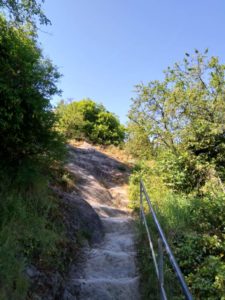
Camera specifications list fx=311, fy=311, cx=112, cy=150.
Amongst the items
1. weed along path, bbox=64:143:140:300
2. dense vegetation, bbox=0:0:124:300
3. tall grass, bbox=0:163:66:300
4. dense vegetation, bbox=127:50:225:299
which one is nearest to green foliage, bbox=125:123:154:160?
dense vegetation, bbox=127:50:225:299

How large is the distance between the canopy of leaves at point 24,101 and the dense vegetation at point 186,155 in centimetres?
268

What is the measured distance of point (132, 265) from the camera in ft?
14.6

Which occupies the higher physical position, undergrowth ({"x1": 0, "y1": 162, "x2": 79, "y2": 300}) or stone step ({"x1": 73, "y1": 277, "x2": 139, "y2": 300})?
undergrowth ({"x1": 0, "y1": 162, "x2": 79, "y2": 300})

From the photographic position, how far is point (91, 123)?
780 inches

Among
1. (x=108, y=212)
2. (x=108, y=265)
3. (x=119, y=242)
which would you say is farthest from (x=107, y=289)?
(x=108, y=212)

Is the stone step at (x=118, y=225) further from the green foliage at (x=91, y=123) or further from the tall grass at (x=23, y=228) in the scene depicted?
the green foliage at (x=91, y=123)

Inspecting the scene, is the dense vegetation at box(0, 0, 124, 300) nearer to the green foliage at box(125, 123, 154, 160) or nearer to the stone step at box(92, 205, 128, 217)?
the stone step at box(92, 205, 128, 217)

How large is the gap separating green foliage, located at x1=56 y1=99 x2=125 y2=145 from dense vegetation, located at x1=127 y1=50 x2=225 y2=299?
432 centimetres

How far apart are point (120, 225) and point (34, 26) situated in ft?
13.5

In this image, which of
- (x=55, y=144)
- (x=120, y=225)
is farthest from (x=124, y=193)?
(x=55, y=144)

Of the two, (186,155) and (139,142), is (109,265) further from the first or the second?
(139,142)

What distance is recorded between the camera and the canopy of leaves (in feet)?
13.9

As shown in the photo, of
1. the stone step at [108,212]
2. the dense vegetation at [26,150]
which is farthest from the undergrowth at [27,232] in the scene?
the stone step at [108,212]

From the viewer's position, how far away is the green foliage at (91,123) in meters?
17.0
